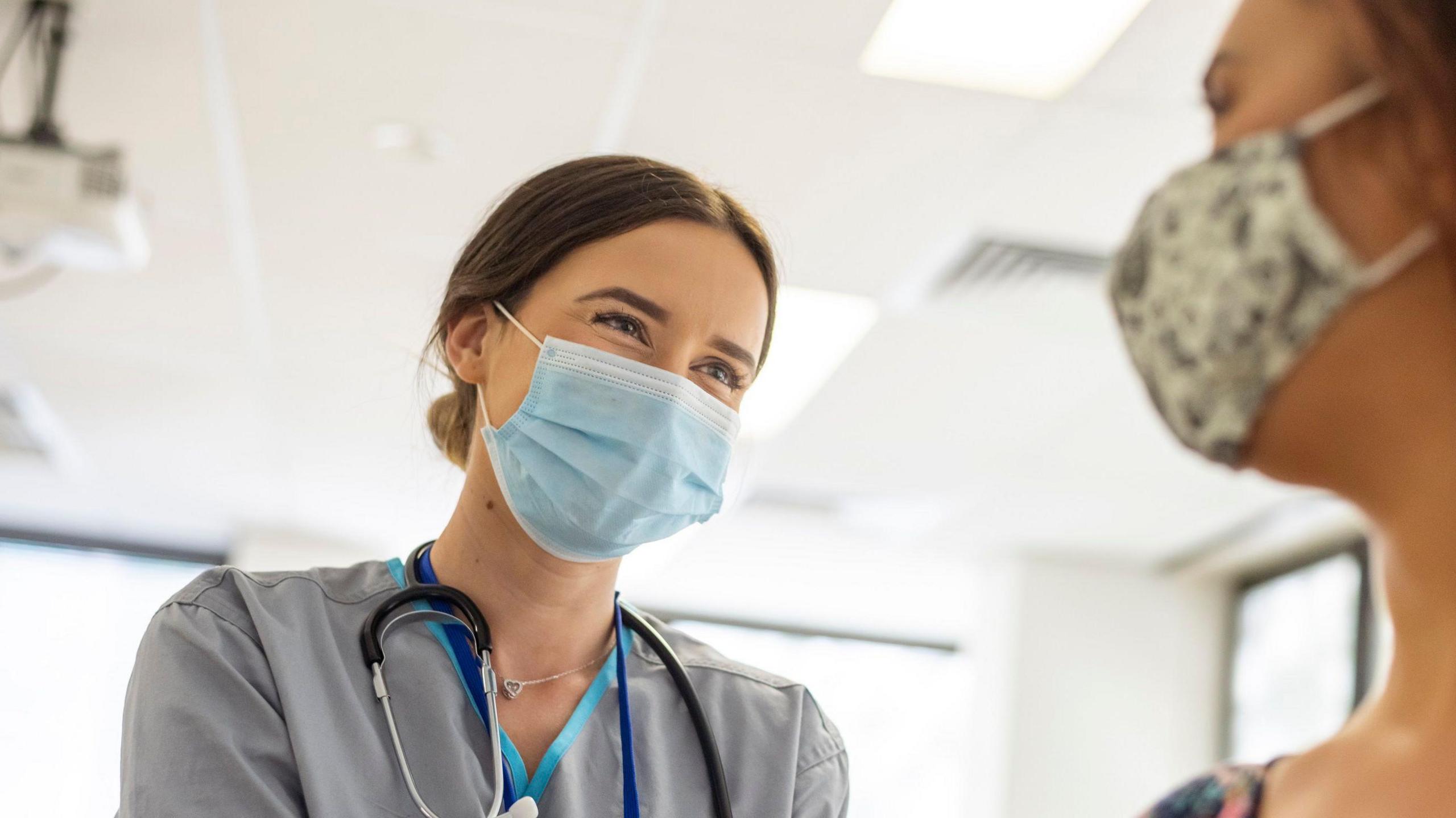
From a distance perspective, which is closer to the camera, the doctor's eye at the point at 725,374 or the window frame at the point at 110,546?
the doctor's eye at the point at 725,374

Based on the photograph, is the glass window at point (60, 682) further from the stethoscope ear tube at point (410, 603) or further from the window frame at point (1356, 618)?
the stethoscope ear tube at point (410, 603)

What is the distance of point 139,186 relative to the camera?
3.39m

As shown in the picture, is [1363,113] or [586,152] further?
[586,152]

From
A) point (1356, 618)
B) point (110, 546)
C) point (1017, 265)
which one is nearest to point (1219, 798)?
point (1017, 265)

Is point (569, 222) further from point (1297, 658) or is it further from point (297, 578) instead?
point (1297, 658)

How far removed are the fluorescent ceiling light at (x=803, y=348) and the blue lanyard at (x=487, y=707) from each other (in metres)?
2.07

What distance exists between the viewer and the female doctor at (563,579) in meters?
1.28

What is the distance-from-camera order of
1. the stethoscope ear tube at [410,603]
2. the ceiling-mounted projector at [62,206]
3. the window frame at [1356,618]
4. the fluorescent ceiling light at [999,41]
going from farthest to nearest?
the window frame at [1356,618] → the ceiling-mounted projector at [62,206] → the fluorescent ceiling light at [999,41] → the stethoscope ear tube at [410,603]

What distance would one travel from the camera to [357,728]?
127cm

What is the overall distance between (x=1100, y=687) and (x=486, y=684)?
5.03 metres

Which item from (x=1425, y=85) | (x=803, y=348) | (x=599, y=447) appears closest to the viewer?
(x=1425, y=85)

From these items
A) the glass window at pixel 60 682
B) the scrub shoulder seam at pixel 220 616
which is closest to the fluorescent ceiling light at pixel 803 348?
the scrub shoulder seam at pixel 220 616

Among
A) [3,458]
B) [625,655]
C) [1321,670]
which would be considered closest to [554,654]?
[625,655]

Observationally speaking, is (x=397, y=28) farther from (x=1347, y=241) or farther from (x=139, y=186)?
(x=1347, y=241)
